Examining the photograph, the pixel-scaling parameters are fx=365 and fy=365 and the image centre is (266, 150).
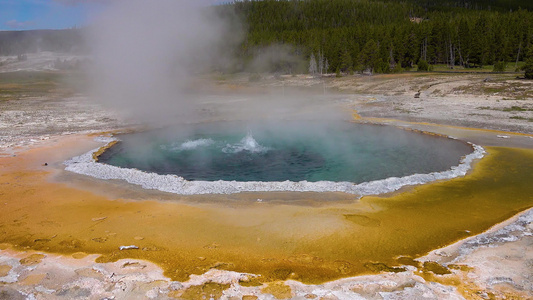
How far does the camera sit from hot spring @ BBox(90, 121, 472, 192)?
8.15 metres

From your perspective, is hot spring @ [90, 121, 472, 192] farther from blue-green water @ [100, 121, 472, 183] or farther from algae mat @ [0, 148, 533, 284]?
algae mat @ [0, 148, 533, 284]

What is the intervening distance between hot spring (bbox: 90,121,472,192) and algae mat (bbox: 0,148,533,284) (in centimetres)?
112

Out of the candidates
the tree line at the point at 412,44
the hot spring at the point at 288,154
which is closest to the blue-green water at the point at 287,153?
the hot spring at the point at 288,154

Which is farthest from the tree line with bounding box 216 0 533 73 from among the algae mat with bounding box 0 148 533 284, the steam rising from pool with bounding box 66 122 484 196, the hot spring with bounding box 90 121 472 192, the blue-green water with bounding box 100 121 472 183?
the algae mat with bounding box 0 148 533 284

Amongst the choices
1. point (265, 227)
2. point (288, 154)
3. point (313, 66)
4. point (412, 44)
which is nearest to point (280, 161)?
point (288, 154)

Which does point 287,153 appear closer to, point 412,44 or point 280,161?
point 280,161

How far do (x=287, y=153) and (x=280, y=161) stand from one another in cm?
81

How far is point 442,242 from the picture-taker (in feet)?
15.6

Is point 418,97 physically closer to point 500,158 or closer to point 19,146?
point 500,158

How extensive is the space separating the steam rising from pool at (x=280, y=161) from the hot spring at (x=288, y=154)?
2cm

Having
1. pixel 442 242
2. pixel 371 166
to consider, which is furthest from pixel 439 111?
pixel 442 242

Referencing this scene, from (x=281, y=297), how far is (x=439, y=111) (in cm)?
1404

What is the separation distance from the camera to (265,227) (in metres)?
5.25

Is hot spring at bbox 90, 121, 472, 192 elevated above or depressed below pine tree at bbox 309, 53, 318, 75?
below
